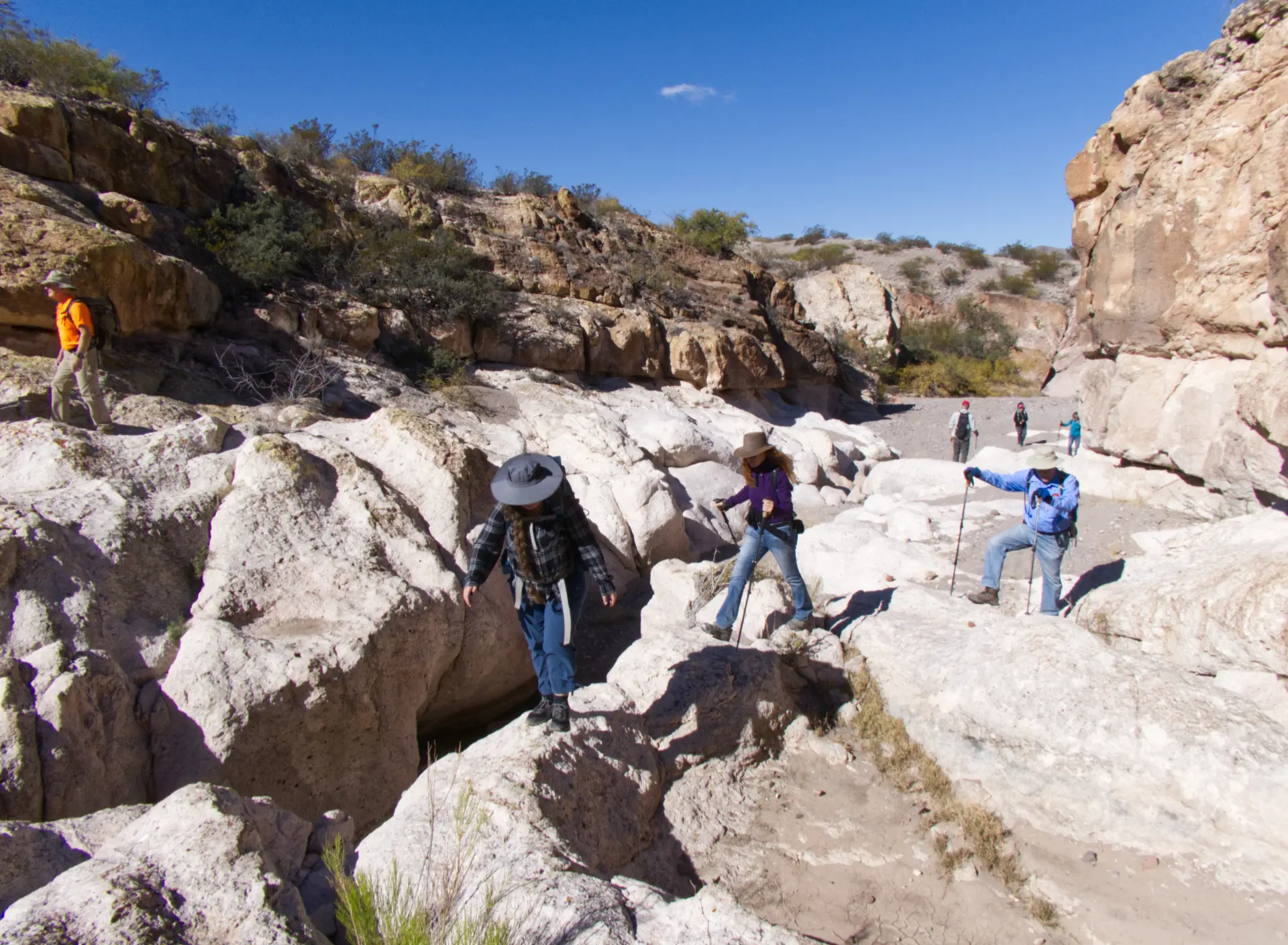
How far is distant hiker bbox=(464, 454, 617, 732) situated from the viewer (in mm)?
3531

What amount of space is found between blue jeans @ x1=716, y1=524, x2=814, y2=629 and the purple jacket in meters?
0.08

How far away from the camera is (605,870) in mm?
3188

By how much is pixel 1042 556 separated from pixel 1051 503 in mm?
411

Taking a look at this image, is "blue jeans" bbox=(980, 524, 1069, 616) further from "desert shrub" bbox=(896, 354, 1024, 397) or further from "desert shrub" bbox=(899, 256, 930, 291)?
"desert shrub" bbox=(899, 256, 930, 291)

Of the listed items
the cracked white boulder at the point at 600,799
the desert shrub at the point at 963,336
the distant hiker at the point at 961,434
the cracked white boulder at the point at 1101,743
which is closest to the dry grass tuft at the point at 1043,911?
the cracked white boulder at the point at 1101,743

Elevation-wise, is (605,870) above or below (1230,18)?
below

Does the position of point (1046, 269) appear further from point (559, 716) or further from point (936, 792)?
point (559, 716)

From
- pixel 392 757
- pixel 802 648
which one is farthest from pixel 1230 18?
pixel 392 757

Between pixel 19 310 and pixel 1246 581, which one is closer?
pixel 1246 581

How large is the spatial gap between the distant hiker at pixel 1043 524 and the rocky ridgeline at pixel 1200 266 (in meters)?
2.20

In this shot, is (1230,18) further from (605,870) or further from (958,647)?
(605,870)

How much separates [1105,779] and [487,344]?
1099cm

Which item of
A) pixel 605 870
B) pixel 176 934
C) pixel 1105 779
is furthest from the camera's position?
pixel 1105 779

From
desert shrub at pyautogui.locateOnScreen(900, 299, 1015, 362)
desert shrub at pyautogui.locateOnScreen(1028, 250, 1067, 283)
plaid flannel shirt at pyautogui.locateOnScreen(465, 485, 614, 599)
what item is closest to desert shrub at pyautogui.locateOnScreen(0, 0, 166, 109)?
plaid flannel shirt at pyautogui.locateOnScreen(465, 485, 614, 599)
